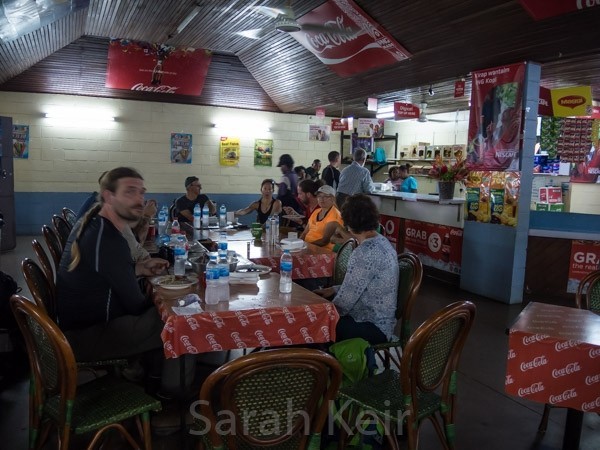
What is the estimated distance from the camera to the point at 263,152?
11.3 m

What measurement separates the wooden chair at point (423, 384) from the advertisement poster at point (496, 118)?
394 centimetres

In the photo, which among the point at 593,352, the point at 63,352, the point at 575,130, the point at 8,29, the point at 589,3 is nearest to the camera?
the point at 63,352

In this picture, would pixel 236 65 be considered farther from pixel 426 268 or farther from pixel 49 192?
pixel 426 268

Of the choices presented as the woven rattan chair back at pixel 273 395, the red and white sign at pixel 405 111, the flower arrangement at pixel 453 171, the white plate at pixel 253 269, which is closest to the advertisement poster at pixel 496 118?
the flower arrangement at pixel 453 171

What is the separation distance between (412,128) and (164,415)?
10908 millimetres

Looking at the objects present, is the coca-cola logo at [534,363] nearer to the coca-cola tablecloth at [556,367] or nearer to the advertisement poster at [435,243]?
the coca-cola tablecloth at [556,367]

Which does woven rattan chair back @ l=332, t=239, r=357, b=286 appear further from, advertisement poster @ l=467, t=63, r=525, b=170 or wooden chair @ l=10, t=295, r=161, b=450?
advertisement poster @ l=467, t=63, r=525, b=170

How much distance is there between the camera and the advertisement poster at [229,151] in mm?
10883

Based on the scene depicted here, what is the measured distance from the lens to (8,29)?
5.01 m

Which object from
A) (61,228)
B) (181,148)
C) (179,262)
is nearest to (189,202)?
(61,228)

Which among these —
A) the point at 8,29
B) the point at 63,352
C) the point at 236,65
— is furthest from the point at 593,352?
the point at 236,65

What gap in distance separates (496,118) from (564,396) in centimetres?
430

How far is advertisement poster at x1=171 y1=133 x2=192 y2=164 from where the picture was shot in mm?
10414

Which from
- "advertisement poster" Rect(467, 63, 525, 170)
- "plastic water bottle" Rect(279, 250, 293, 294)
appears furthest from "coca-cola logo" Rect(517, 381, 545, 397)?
"advertisement poster" Rect(467, 63, 525, 170)
